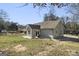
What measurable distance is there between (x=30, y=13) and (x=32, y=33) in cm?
20

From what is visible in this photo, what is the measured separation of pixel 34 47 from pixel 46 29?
0.21 metres

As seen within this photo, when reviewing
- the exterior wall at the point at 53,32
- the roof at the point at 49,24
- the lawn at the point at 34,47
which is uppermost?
the roof at the point at 49,24

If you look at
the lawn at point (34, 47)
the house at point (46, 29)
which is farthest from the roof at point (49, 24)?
the lawn at point (34, 47)

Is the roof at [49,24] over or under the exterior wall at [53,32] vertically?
over

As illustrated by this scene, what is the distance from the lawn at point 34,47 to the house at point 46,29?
59 mm

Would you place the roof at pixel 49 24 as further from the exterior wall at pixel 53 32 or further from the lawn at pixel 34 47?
the lawn at pixel 34 47

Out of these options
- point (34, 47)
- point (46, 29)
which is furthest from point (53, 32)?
point (34, 47)

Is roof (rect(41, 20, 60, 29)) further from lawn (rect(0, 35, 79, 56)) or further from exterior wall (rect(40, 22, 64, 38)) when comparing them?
lawn (rect(0, 35, 79, 56))

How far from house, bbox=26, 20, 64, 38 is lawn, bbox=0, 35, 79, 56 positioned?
0.06m

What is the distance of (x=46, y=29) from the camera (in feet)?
64.6

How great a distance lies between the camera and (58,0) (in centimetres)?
1966

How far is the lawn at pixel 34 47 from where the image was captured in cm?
1967

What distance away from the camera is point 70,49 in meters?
19.7

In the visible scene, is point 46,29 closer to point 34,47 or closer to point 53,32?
point 53,32
